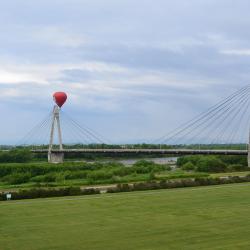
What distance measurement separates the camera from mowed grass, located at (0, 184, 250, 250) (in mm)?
11773

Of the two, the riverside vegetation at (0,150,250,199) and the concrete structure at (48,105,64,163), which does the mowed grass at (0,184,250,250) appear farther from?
the concrete structure at (48,105,64,163)

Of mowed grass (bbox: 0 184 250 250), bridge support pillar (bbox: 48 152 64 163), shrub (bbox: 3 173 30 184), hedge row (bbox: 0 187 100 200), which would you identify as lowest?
mowed grass (bbox: 0 184 250 250)

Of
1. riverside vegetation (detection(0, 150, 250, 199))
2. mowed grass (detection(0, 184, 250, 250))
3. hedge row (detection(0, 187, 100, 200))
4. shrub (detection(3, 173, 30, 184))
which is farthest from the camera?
shrub (detection(3, 173, 30, 184))

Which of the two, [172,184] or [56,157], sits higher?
[56,157]

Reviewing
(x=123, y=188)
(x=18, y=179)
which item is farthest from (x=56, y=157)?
(x=123, y=188)

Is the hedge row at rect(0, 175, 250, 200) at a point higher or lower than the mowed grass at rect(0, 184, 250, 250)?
higher

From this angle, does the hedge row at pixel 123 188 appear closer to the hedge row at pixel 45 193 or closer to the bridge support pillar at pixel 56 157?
the hedge row at pixel 45 193

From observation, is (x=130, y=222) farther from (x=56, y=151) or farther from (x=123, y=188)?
(x=56, y=151)

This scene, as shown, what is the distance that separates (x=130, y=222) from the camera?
47.3 feet

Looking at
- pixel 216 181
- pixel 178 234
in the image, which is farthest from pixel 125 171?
pixel 178 234

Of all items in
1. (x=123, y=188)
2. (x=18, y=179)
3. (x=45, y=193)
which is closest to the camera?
Result: (x=45, y=193)

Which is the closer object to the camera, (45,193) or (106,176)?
(45,193)

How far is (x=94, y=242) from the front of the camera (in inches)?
467

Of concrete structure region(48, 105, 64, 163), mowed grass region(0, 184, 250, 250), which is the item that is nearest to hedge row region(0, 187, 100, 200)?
mowed grass region(0, 184, 250, 250)
